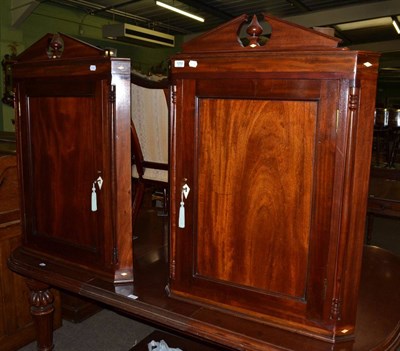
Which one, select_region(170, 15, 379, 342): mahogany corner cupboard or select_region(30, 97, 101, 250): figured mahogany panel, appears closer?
select_region(170, 15, 379, 342): mahogany corner cupboard

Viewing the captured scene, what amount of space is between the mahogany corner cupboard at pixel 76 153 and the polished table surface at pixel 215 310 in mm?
67

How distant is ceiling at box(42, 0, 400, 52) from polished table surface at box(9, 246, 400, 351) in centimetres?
610

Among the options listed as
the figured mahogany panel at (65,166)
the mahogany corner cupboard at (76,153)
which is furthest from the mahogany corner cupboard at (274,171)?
the figured mahogany panel at (65,166)

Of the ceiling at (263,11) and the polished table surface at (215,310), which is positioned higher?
→ the ceiling at (263,11)

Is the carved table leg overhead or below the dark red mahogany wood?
below

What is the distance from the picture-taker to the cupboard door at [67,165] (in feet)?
4.37

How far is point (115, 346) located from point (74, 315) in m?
0.41

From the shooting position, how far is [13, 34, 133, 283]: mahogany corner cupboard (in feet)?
4.25

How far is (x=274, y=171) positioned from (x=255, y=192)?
0.08 m

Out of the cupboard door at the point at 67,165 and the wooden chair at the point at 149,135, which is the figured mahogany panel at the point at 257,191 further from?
the wooden chair at the point at 149,135

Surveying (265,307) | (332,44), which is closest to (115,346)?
(265,307)

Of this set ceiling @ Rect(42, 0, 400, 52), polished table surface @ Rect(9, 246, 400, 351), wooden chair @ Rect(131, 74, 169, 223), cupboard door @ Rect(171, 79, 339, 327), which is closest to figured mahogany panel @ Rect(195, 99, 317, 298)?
cupboard door @ Rect(171, 79, 339, 327)

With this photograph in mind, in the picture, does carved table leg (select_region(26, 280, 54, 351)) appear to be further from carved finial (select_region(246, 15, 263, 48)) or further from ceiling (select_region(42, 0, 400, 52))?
ceiling (select_region(42, 0, 400, 52))

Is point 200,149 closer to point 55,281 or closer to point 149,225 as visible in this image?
point 55,281
